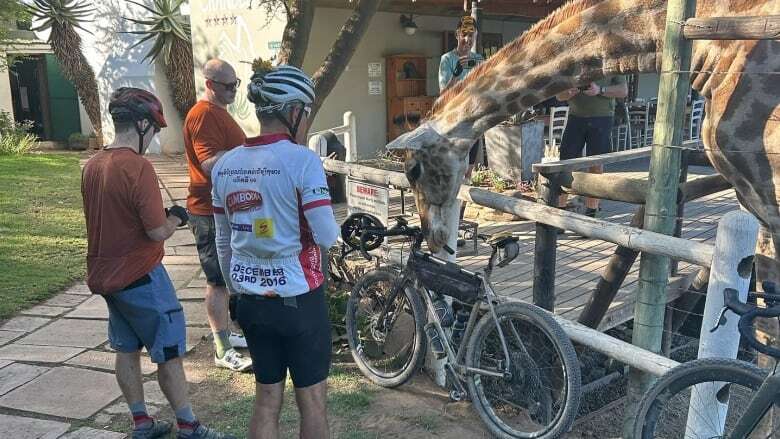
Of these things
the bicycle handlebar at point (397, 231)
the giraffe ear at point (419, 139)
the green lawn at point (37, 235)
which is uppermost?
the giraffe ear at point (419, 139)

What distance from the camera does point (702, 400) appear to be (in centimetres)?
246

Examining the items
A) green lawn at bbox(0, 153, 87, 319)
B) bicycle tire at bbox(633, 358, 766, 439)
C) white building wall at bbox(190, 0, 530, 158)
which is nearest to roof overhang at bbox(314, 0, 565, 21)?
white building wall at bbox(190, 0, 530, 158)

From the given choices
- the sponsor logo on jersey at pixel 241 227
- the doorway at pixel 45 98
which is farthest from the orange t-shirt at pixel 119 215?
the doorway at pixel 45 98

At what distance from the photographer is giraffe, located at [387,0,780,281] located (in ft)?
9.29

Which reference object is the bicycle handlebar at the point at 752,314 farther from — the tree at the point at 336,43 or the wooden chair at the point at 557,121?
the wooden chair at the point at 557,121

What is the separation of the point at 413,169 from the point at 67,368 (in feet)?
8.67

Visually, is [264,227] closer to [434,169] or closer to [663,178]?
[663,178]

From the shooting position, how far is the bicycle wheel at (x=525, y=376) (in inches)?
119

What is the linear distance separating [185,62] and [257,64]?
12222mm

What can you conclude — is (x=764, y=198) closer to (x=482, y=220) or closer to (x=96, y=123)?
(x=482, y=220)

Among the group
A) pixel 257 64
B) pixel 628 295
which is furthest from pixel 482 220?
pixel 257 64

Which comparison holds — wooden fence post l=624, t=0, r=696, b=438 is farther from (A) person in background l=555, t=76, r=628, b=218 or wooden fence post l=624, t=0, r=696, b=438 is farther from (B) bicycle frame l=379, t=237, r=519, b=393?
(A) person in background l=555, t=76, r=628, b=218

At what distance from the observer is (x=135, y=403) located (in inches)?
132

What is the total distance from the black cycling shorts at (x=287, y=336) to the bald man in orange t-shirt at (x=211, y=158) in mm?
1516
